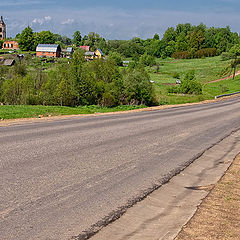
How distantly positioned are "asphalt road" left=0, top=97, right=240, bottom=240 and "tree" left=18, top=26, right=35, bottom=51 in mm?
148335

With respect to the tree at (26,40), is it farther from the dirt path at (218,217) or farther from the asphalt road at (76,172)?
the dirt path at (218,217)

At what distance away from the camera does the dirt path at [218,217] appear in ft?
18.7

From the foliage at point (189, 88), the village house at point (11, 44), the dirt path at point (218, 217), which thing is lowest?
the foliage at point (189, 88)

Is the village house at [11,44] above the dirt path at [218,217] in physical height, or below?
above

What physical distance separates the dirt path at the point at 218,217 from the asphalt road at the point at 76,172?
1401mm

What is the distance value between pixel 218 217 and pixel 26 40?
159 meters

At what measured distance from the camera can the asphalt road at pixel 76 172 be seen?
598 cm

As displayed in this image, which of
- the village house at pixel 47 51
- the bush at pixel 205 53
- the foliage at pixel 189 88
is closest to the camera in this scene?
the foliage at pixel 189 88

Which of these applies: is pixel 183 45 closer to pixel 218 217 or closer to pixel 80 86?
pixel 80 86

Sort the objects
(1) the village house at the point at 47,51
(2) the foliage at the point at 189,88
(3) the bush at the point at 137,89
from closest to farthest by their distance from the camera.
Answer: (3) the bush at the point at 137,89
(2) the foliage at the point at 189,88
(1) the village house at the point at 47,51

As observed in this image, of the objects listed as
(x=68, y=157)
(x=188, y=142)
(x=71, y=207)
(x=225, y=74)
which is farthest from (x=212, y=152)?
(x=225, y=74)

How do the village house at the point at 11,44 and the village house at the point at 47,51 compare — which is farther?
the village house at the point at 11,44

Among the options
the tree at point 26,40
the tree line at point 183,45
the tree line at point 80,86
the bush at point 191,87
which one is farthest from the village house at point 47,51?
the tree line at point 80,86

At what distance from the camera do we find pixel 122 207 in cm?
688
